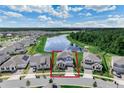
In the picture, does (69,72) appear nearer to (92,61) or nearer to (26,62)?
(92,61)

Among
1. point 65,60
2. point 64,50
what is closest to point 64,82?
point 65,60

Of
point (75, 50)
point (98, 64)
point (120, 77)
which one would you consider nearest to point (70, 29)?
point (75, 50)

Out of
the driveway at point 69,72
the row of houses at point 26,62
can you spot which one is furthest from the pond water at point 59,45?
the driveway at point 69,72

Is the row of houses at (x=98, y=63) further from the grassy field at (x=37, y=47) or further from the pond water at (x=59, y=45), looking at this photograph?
the grassy field at (x=37, y=47)

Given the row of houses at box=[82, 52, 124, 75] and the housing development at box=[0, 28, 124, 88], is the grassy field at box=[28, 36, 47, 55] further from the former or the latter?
the row of houses at box=[82, 52, 124, 75]

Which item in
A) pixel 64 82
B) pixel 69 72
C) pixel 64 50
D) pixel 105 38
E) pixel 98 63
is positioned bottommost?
pixel 64 82

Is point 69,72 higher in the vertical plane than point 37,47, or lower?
lower
